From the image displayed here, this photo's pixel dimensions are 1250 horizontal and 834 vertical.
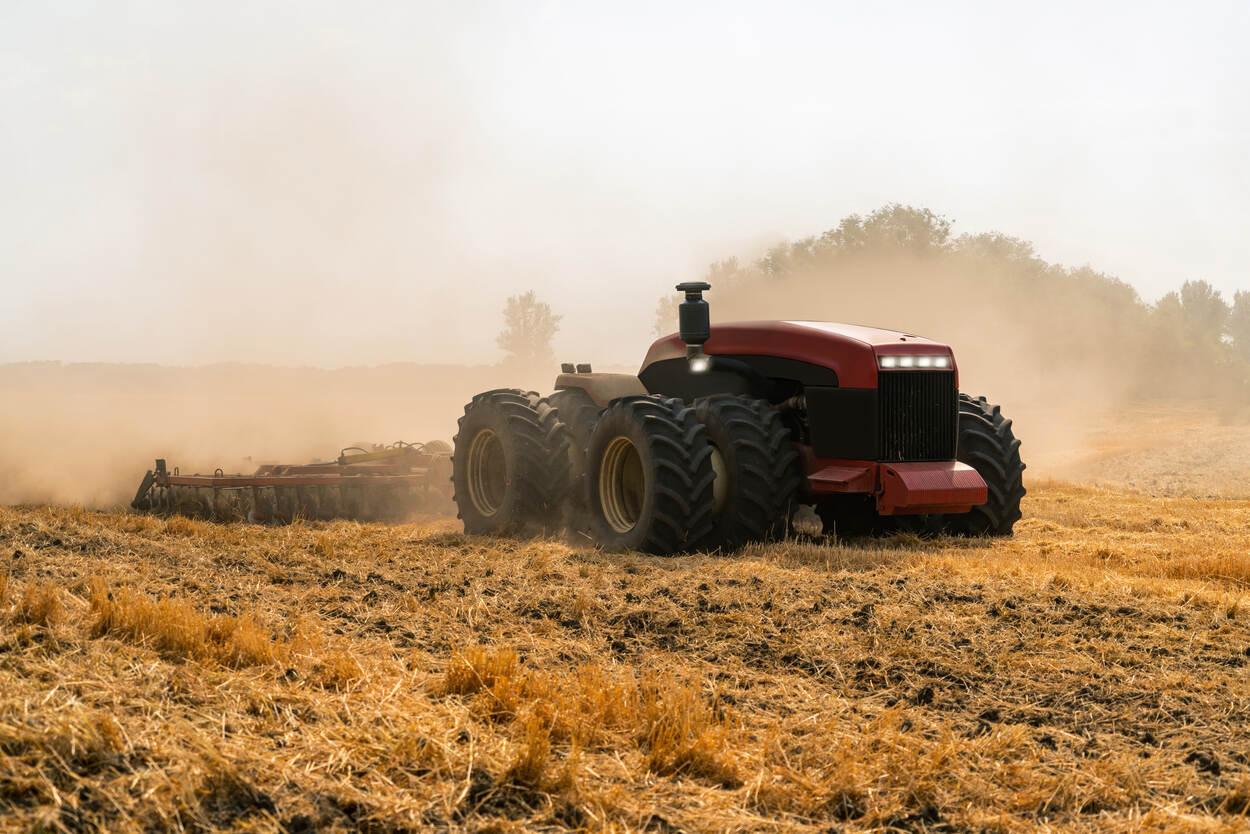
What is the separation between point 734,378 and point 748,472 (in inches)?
59.0

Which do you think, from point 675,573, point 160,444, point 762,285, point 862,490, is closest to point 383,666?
point 675,573

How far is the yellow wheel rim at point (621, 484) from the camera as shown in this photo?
999 centimetres

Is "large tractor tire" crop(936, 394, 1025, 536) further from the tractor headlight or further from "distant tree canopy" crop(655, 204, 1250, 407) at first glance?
"distant tree canopy" crop(655, 204, 1250, 407)

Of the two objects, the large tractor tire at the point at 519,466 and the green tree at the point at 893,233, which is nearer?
the large tractor tire at the point at 519,466

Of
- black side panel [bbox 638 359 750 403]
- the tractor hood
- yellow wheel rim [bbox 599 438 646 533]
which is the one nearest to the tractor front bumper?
the tractor hood

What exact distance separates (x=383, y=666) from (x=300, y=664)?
0.40m

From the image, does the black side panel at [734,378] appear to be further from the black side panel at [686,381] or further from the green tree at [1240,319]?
the green tree at [1240,319]

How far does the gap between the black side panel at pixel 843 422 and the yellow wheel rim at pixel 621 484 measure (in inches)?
64.7

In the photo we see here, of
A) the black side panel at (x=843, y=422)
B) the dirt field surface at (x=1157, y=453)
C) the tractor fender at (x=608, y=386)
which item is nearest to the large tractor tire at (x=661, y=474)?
the black side panel at (x=843, y=422)

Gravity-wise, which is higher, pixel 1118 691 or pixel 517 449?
pixel 517 449

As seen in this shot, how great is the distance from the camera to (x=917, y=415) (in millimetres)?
9336

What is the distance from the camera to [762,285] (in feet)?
171

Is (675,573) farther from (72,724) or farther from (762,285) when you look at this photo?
(762,285)

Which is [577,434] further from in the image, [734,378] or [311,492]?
[311,492]
